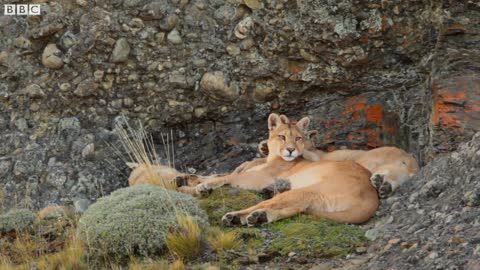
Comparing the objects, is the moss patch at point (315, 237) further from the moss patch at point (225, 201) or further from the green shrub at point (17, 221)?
the green shrub at point (17, 221)

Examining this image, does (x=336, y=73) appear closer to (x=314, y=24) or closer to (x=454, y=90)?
(x=314, y=24)

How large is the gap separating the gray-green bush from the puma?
7.18 ft

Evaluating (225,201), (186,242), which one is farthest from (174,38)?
(186,242)

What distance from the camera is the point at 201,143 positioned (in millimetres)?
11844

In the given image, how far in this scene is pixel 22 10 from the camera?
11.5m

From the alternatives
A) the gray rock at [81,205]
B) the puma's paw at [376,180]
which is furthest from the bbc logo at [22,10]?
the puma's paw at [376,180]

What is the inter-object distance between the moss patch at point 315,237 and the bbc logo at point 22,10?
5.27m

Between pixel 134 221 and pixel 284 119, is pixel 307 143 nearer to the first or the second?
pixel 284 119

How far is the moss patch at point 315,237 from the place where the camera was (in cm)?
771

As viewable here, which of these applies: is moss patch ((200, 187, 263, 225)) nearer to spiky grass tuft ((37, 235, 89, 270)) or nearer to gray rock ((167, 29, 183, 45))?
spiky grass tuft ((37, 235, 89, 270))

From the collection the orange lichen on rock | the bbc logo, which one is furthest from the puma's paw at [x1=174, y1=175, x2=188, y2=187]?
the bbc logo

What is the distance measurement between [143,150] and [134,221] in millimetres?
3125

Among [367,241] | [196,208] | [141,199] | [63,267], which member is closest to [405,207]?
[367,241]

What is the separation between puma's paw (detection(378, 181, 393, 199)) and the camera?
9.14m
